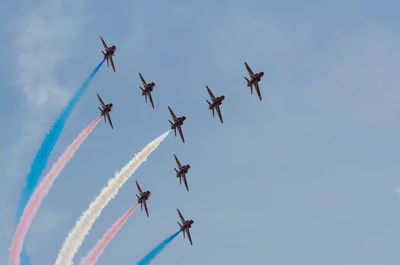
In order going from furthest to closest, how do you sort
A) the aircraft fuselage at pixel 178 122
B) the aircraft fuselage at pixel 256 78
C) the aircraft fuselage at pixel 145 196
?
1. the aircraft fuselage at pixel 178 122
2. the aircraft fuselage at pixel 256 78
3. the aircraft fuselage at pixel 145 196

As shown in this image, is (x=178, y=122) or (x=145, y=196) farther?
(x=178, y=122)

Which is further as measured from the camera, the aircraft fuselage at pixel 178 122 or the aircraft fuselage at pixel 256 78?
the aircraft fuselage at pixel 178 122

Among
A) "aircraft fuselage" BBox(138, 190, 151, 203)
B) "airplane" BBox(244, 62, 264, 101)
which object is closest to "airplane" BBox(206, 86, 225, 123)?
"airplane" BBox(244, 62, 264, 101)

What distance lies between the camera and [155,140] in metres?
190

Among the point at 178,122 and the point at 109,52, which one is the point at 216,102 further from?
the point at 109,52

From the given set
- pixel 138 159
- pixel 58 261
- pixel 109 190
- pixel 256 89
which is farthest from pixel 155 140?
pixel 58 261

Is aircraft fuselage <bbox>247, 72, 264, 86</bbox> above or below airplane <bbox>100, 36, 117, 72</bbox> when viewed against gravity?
below

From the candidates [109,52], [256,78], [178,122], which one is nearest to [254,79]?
[256,78]

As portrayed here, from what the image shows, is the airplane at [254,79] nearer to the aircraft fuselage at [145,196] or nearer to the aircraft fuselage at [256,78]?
the aircraft fuselage at [256,78]

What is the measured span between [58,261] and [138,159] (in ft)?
122

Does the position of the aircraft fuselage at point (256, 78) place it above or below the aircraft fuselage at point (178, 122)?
above

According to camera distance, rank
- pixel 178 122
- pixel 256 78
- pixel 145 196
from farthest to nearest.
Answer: pixel 178 122 → pixel 256 78 → pixel 145 196

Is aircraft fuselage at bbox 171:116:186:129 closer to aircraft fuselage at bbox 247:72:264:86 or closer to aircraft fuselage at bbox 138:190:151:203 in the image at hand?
aircraft fuselage at bbox 138:190:151:203

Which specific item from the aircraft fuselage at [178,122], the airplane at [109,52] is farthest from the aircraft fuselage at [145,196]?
the airplane at [109,52]
